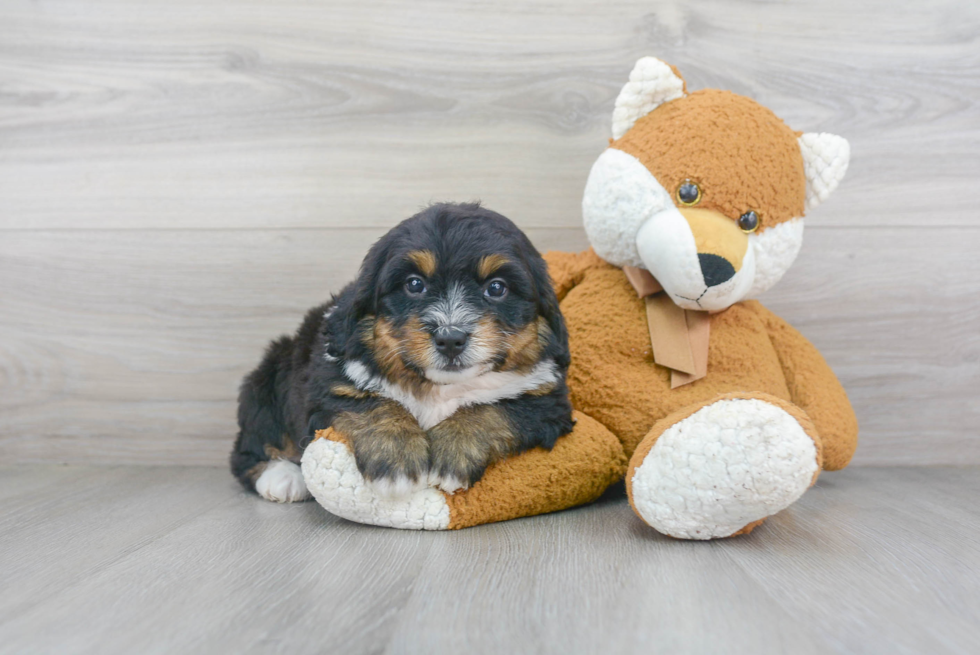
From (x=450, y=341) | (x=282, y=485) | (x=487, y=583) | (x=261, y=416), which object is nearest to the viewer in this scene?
(x=487, y=583)

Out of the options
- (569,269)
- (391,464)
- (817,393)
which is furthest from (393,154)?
(817,393)

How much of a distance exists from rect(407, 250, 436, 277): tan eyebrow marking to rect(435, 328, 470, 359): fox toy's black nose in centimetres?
16

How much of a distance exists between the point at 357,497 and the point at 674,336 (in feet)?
2.99

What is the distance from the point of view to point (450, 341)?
151cm

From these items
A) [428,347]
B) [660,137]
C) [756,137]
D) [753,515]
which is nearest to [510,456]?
[428,347]

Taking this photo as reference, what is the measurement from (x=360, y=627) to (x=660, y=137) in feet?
4.48

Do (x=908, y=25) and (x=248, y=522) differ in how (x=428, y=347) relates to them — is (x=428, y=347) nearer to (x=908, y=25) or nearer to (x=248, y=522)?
(x=248, y=522)

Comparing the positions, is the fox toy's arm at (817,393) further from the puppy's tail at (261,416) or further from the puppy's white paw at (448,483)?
the puppy's tail at (261,416)

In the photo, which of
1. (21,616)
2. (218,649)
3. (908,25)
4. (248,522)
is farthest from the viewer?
(908,25)

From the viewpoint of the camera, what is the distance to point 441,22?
2.46 metres

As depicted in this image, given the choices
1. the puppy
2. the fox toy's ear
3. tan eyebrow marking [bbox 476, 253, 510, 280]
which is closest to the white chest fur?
the puppy

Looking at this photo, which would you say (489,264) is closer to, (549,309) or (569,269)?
(549,309)

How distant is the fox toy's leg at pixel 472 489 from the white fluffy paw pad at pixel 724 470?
0.23m

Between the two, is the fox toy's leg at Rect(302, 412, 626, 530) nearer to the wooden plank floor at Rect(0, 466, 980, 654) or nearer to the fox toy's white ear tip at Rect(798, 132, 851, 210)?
the wooden plank floor at Rect(0, 466, 980, 654)
